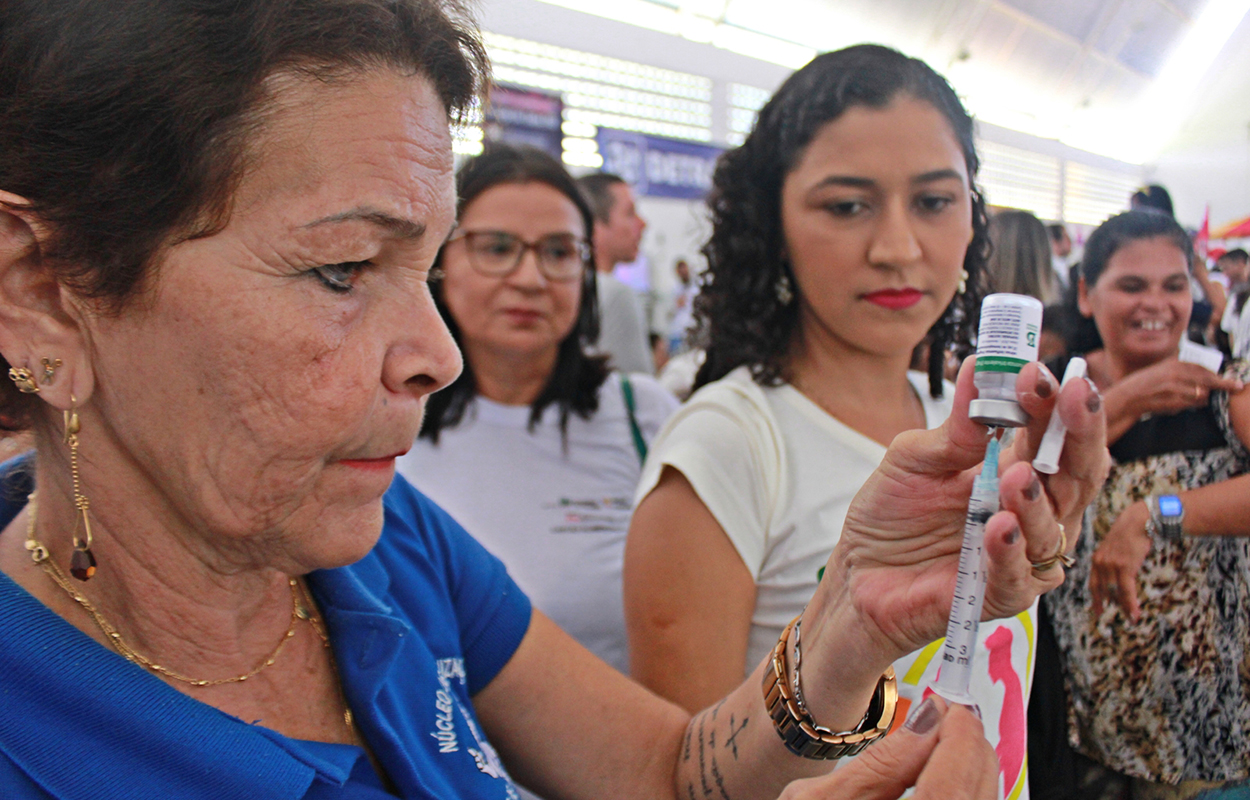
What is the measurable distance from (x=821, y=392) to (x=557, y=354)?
3.75 ft

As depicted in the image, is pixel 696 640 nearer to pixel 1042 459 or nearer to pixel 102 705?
pixel 1042 459

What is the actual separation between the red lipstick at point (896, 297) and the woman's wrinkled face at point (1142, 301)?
207 mm

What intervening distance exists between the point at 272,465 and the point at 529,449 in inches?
50.1

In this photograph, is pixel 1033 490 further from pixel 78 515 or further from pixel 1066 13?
pixel 78 515

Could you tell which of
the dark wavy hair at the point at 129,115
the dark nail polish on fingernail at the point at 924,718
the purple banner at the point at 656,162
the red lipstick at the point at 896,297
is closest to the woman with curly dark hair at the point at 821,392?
the red lipstick at the point at 896,297

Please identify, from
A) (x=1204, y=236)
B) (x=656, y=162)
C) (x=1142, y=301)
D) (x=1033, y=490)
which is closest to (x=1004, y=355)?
(x=1033, y=490)

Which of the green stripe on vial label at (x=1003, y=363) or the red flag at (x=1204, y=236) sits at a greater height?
the red flag at (x=1204, y=236)

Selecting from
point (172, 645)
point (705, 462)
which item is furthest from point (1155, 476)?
point (172, 645)

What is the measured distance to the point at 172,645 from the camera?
0.86 meters

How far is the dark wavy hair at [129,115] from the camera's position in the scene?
69cm

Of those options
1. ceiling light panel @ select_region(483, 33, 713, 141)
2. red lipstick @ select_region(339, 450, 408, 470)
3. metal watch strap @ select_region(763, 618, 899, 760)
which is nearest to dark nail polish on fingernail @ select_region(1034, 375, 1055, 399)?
metal watch strap @ select_region(763, 618, 899, 760)

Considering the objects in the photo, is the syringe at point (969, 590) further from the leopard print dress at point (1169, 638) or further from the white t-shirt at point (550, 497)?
the white t-shirt at point (550, 497)

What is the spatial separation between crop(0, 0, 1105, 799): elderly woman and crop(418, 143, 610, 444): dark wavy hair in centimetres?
113

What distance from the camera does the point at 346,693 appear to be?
969 mm
